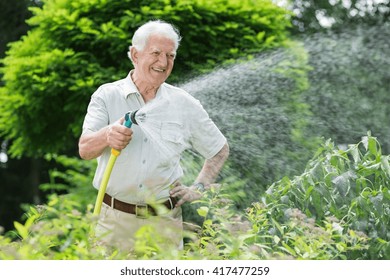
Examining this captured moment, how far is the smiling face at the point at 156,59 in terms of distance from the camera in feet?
10.3

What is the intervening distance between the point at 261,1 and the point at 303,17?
15.7 ft

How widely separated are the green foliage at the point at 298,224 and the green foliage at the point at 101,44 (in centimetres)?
258

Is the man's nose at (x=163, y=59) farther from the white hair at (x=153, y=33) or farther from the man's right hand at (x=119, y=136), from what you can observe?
the man's right hand at (x=119, y=136)

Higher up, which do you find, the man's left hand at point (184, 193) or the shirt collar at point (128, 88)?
the shirt collar at point (128, 88)

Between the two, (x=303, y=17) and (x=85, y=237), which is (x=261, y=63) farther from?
(x=303, y=17)

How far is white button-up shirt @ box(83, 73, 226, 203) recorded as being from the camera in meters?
3.12

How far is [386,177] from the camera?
2842mm

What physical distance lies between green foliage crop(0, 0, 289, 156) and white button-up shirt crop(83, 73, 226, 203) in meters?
2.01

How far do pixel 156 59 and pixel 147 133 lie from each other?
321mm

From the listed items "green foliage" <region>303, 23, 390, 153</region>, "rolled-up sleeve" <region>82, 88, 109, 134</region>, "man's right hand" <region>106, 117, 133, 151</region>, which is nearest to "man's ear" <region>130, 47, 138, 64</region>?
"rolled-up sleeve" <region>82, 88, 109, 134</region>

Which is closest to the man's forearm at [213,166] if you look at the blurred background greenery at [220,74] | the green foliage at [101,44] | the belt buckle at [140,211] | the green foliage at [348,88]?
the belt buckle at [140,211]

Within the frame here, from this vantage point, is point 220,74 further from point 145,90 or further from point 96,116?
point 96,116

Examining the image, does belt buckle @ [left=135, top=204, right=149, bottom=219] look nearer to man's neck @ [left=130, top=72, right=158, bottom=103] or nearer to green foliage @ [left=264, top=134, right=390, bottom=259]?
man's neck @ [left=130, top=72, right=158, bottom=103]
